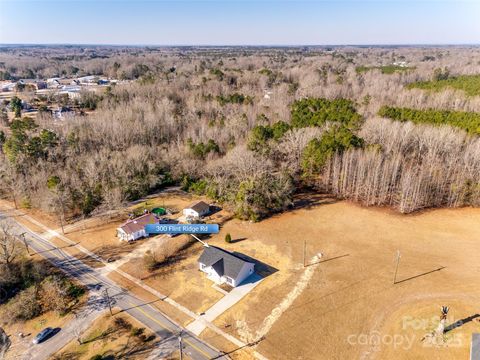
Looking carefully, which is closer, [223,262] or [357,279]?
[357,279]

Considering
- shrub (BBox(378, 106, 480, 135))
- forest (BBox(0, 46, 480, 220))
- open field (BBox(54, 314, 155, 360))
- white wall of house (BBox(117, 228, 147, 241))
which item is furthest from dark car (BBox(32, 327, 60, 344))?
shrub (BBox(378, 106, 480, 135))

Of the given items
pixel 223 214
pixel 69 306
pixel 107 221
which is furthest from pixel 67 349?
pixel 223 214

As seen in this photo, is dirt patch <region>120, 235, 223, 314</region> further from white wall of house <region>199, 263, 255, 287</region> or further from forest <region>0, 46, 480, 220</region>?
forest <region>0, 46, 480, 220</region>

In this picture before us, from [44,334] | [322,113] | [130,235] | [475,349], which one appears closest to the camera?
[475,349]

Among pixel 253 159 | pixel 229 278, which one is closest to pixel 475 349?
pixel 229 278

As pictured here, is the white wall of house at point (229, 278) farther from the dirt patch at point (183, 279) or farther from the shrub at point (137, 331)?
the shrub at point (137, 331)

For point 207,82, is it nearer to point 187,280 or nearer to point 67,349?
point 187,280

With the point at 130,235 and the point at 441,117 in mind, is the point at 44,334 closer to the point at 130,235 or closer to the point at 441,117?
the point at 130,235
